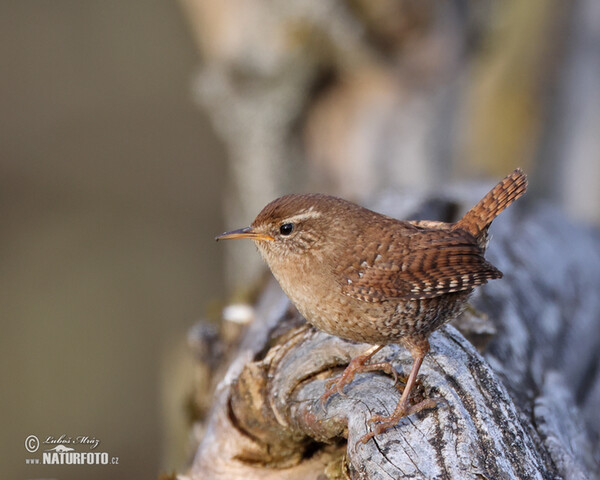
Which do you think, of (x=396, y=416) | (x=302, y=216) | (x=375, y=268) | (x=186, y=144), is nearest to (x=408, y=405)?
(x=396, y=416)

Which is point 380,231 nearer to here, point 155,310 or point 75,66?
point 155,310

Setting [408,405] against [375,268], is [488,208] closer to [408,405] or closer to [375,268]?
[375,268]

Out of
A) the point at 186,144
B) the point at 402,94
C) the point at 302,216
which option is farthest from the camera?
the point at 186,144

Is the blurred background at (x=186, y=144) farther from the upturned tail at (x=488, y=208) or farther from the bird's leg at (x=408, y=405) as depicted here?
the bird's leg at (x=408, y=405)

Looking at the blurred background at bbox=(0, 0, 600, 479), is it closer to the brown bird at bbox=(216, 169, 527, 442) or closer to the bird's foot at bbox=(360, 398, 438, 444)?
the brown bird at bbox=(216, 169, 527, 442)

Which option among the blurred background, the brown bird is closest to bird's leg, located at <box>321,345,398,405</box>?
the brown bird

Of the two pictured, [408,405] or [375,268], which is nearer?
[408,405]
